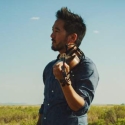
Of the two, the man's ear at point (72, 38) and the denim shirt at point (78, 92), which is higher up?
the man's ear at point (72, 38)

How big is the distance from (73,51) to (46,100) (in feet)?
2.13

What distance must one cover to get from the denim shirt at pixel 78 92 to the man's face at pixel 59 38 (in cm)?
22

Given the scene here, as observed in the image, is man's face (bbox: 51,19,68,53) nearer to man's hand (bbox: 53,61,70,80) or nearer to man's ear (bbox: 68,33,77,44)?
man's ear (bbox: 68,33,77,44)

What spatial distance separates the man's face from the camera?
2.74 m

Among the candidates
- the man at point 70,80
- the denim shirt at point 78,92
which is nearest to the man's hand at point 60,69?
the man at point 70,80

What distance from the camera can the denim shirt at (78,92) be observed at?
8.29ft

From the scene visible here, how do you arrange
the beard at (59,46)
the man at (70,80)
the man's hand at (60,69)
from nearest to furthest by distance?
the man's hand at (60,69), the man at (70,80), the beard at (59,46)

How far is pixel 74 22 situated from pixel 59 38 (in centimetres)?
20

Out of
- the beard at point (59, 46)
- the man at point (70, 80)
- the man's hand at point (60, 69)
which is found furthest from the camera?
the beard at point (59, 46)

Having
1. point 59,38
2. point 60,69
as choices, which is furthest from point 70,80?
point 59,38

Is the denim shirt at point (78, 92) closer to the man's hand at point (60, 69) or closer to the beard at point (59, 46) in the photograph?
the beard at point (59, 46)

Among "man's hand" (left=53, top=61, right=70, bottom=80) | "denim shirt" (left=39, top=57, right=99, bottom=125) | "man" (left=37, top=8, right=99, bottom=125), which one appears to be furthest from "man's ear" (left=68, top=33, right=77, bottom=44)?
"man's hand" (left=53, top=61, right=70, bottom=80)

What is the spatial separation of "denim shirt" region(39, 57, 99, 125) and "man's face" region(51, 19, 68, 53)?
22 centimetres

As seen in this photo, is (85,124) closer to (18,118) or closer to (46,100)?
(46,100)
